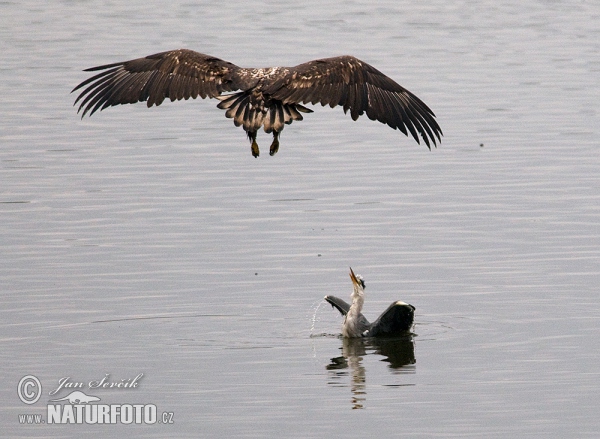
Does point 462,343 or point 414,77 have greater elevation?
point 414,77

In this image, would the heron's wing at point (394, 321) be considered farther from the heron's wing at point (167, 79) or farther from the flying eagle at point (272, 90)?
the heron's wing at point (167, 79)

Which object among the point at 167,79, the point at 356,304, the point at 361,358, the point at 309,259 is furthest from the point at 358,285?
the point at 167,79

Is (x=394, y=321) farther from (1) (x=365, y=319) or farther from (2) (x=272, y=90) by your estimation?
(2) (x=272, y=90)

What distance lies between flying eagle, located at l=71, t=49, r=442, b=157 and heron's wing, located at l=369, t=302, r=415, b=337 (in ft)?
4.74

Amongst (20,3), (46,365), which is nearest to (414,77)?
(46,365)

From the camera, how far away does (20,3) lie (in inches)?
1513

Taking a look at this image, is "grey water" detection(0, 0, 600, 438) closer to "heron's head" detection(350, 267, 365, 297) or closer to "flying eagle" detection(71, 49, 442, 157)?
"heron's head" detection(350, 267, 365, 297)

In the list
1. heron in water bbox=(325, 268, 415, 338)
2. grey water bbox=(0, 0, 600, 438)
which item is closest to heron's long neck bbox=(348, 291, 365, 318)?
heron in water bbox=(325, 268, 415, 338)

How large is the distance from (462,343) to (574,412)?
189 cm

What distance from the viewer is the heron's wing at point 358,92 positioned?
1216cm

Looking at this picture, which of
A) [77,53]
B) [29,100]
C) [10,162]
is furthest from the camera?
[77,53]

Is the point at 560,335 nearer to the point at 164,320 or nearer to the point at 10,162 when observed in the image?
the point at 164,320

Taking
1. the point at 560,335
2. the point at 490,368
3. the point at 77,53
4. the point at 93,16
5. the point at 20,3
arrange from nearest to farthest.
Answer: the point at 490,368
the point at 560,335
the point at 77,53
the point at 93,16
the point at 20,3

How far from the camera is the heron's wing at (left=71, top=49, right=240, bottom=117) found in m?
12.4
